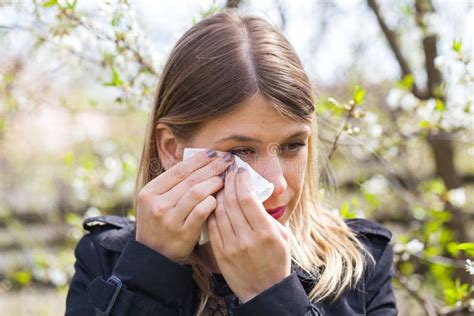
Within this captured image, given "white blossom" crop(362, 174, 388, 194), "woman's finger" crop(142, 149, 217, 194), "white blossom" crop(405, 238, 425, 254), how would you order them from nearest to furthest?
"woman's finger" crop(142, 149, 217, 194) → "white blossom" crop(405, 238, 425, 254) → "white blossom" crop(362, 174, 388, 194)

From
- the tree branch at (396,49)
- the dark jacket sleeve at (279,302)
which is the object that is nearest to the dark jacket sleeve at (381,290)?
the dark jacket sleeve at (279,302)

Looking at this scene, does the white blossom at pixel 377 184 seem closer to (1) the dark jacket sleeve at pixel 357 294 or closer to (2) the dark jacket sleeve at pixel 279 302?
(1) the dark jacket sleeve at pixel 357 294

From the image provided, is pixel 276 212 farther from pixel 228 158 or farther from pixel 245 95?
pixel 245 95

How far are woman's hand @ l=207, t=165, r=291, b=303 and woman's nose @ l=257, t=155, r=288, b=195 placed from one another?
96mm

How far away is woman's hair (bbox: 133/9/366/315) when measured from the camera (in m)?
1.97

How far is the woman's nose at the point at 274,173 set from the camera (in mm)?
1910

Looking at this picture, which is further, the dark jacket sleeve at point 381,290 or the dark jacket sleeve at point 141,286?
the dark jacket sleeve at point 381,290

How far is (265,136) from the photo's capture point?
1916 millimetres

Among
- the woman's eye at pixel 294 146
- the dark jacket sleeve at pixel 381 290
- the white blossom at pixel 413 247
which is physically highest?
the woman's eye at pixel 294 146

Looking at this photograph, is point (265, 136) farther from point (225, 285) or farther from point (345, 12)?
point (345, 12)

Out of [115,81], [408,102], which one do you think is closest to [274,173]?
[115,81]

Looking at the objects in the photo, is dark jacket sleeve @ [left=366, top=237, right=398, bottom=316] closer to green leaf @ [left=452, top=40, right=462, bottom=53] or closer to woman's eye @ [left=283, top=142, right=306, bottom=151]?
woman's eye @ [left=283, top=142, right=306, bottom=151]

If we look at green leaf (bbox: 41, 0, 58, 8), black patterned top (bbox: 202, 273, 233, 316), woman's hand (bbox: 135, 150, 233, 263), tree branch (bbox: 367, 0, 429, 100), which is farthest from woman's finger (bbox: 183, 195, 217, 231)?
tree branch (bbox: 367, 0, 429, 100)

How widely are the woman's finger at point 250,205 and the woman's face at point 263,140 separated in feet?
0.36
